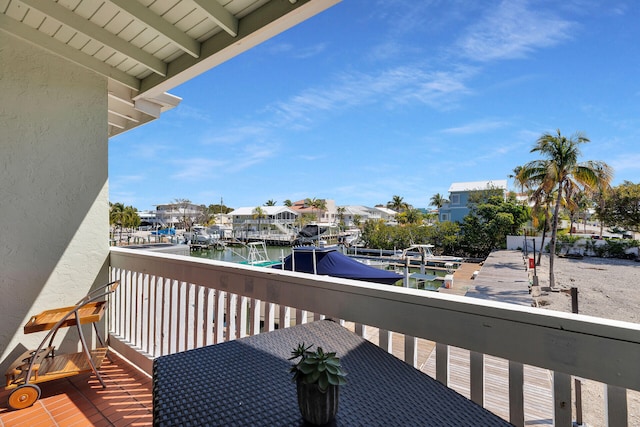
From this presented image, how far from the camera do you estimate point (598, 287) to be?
15680 millimetres

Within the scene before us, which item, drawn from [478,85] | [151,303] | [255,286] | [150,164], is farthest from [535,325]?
[150,164]

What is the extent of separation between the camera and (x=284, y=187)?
238ft

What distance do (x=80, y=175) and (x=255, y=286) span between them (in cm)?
186

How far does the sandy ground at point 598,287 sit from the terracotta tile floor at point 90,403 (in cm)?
774

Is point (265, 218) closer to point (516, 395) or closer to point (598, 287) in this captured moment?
point (598, 287)

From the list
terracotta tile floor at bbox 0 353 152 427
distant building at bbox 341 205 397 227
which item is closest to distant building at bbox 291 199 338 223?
distant building at bbox 341 205 397 227

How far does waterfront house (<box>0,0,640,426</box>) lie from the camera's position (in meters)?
1.29

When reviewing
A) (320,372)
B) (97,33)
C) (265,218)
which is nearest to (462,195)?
(265,218)

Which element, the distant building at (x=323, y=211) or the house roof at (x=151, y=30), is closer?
the house roof at (x=151, y=30)

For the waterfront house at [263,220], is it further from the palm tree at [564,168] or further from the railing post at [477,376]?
the railing post at [477,376]

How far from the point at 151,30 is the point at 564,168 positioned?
17.8 metres

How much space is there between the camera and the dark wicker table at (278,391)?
27.5 inches

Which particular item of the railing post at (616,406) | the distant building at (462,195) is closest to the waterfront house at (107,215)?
the railing post at (616,406)

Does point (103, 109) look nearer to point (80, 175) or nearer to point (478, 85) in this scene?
point (80, 175)
